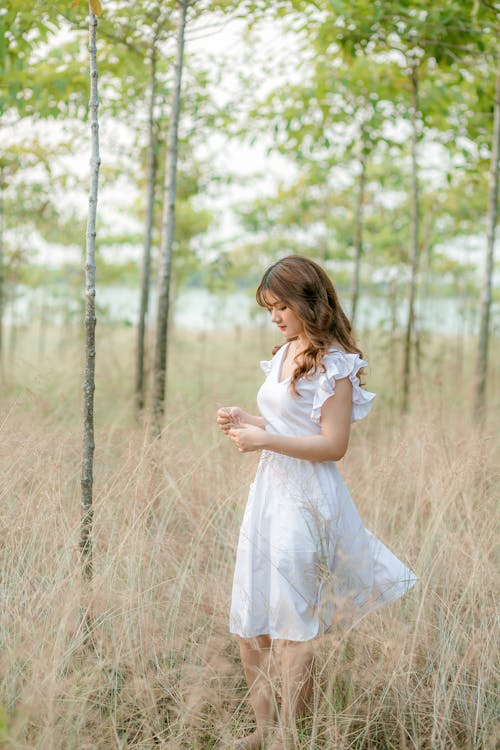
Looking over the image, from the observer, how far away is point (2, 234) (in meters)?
9.35

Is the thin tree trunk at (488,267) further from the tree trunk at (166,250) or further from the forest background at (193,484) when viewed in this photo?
the tree trunk at (166,250)

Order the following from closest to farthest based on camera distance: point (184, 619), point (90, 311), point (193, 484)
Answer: point (90, 311), point (184, 619), point (193, 484)

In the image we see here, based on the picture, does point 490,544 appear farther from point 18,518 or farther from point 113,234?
point 113,234

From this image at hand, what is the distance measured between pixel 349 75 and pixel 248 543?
500 centimetres

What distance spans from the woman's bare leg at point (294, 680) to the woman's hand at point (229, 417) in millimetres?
737

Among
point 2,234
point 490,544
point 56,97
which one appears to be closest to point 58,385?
point 56,97

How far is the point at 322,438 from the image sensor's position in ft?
7.55

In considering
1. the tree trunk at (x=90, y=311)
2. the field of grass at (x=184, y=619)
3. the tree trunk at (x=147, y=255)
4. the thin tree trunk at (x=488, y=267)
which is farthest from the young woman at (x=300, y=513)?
the tree trunk at (x=147, y=255)

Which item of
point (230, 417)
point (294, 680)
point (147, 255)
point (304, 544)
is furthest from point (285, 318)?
point (147, 255)

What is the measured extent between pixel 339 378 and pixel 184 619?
3.94ft

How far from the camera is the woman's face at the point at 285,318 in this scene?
2439 millimetres

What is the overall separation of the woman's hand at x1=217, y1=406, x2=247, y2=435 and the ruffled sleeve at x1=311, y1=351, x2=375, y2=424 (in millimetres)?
244

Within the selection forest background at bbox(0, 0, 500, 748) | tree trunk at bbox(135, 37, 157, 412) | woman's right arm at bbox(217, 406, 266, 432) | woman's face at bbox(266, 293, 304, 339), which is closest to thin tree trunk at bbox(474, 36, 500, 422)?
forest background at bbox(0, 0, 500, 748)

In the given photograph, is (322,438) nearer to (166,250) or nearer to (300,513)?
(300,513)
